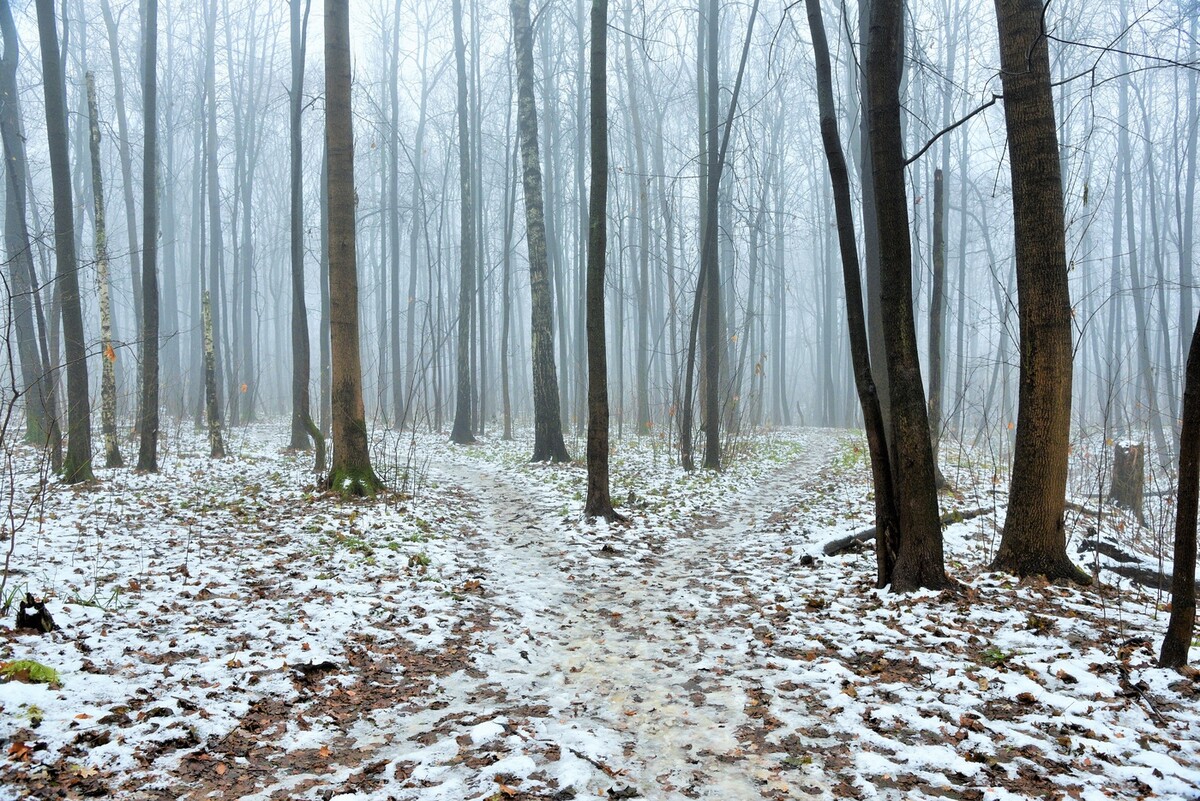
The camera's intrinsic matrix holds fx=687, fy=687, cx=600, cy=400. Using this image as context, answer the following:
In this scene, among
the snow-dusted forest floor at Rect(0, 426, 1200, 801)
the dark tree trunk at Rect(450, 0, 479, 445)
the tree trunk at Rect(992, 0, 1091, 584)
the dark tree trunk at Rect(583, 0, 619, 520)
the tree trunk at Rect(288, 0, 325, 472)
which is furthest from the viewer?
the dark tree trunk at Rect(450, 0, 479, 445)

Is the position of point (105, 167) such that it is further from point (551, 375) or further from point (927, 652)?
point (927, 652)

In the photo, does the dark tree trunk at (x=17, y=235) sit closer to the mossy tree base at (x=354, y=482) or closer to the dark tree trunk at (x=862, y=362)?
the mossy tree base at (x=354, y=482)

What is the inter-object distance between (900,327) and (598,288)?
12.3 ft

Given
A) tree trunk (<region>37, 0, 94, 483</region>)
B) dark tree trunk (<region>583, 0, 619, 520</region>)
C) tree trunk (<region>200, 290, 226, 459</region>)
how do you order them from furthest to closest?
tree trunk (<region>200, 290, 226, 459</region>) → tree trunk (<region>37, 0, 94, 483</region>) → dark tree trunk (<region>583, 0, 619, 520</region>)

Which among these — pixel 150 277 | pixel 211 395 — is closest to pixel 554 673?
pixel 150 277

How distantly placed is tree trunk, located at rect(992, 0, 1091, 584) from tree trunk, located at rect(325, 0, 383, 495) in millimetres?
6896

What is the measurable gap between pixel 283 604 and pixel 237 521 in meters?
2.99

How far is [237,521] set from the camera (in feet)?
23.9

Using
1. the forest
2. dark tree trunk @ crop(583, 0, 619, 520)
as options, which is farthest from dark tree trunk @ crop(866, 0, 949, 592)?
dark tree trunk @ crop(583, 0, 619, 520)

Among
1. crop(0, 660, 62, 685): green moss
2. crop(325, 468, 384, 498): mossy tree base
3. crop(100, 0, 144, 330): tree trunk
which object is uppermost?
crop(100, 0, 144, 330): tree trunk

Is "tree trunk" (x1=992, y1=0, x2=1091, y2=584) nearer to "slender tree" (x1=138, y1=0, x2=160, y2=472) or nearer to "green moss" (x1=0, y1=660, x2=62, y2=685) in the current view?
"green moss" (x1=0, y1=660, x2=62, y2=685)

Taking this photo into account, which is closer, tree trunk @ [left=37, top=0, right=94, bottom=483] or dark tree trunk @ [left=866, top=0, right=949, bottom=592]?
dark tree trunk @ [left=866, top=0, right=949, bottom=592]

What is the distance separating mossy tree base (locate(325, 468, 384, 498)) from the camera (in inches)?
330

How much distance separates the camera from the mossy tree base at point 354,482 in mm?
8391
